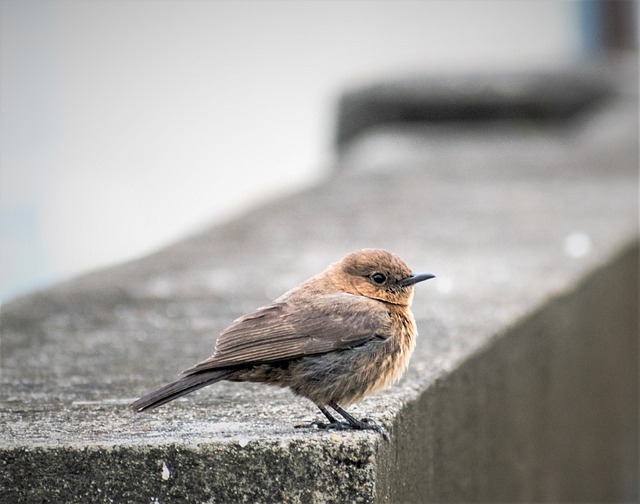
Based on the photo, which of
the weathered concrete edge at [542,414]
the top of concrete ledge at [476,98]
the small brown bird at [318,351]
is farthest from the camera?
the top of concrete ledge at [476,98]

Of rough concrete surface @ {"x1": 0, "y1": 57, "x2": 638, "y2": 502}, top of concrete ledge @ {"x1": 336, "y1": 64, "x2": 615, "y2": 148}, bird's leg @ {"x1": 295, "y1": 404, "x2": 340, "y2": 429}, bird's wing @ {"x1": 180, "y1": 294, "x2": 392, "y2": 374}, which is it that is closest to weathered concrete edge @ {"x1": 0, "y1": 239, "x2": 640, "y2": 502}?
rough concrete surface @ {"x1": 0, "y1": 57, "x2": 638, "y2": 502}

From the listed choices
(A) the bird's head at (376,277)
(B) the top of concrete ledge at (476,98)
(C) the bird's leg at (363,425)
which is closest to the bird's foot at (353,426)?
(C) the bird's leg at (363,425)

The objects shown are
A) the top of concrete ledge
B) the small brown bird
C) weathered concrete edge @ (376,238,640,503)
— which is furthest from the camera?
the top of concrete ledge

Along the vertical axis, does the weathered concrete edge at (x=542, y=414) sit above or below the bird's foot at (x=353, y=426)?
below

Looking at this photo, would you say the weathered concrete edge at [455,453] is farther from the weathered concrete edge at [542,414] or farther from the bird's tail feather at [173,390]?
the bird's tail feather at [173,390]

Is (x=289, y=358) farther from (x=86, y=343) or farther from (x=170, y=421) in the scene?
(x=86, y=343)

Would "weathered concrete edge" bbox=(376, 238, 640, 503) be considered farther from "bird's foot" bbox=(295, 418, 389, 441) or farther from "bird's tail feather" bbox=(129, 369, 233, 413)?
"bird's tail feather" bbox=(129, 369, 233, 413)

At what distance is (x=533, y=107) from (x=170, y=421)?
8975 millimetres

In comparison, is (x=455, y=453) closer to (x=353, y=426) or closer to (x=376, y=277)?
(x=376, y=277)

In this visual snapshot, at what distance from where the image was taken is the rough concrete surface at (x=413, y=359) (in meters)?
2.77

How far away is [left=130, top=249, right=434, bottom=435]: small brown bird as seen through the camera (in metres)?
3.09

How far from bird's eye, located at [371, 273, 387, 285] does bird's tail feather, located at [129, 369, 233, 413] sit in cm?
73

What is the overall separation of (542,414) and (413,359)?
1.08m

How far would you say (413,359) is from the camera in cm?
391
